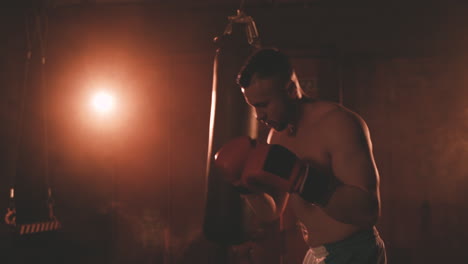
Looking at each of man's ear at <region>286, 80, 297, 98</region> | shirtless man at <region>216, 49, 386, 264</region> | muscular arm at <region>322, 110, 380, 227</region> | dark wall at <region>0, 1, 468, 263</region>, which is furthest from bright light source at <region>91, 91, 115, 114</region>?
muscular arm at <region>322, 110, 380, 227</region>

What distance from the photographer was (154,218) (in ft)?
11.4

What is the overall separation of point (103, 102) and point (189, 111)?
3.47ft

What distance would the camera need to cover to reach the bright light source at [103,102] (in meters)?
3.57

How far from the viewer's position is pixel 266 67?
1.44m

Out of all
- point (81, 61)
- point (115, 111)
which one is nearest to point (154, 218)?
point (115, 111)

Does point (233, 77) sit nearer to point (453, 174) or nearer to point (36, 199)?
point (36, 199)

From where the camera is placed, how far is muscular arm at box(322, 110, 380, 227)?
1.14 metres

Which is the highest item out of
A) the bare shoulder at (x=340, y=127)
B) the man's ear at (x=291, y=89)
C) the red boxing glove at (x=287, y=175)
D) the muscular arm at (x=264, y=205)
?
the man's ear at (x=291, y=89)

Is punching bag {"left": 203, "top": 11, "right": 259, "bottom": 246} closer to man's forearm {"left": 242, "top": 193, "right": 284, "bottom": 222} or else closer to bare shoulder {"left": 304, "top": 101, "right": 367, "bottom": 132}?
man's forearm {"left": 242, "top": 193, "right": 284, "bottom": 222}

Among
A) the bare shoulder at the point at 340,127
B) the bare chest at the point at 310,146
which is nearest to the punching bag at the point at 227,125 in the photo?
the bare chest at the point at 310,146

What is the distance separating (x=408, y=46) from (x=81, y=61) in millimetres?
3925

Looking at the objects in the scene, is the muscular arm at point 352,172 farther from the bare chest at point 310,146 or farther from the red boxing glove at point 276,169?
the red boxing glove at point 276,169

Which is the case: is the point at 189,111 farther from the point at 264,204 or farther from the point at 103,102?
the point at 264,204

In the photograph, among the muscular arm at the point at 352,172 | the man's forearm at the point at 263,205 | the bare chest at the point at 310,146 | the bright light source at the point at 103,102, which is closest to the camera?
the muscular arm at the point at 352,172
